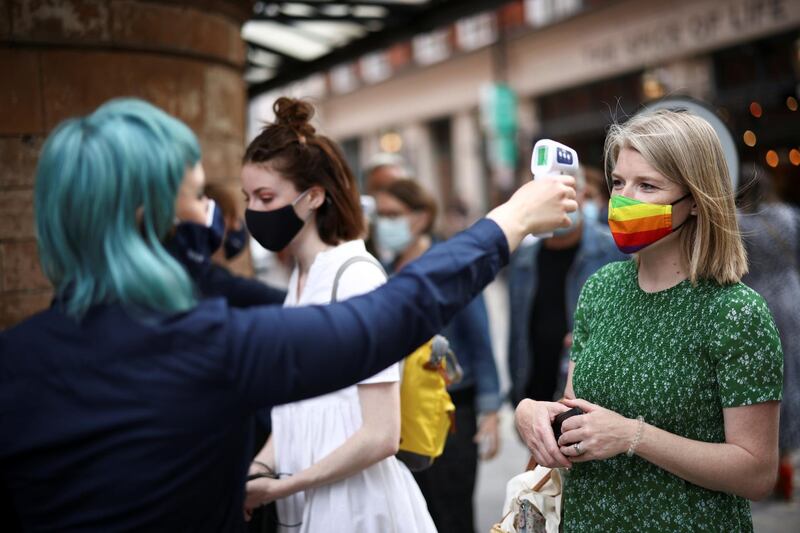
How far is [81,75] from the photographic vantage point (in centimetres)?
341

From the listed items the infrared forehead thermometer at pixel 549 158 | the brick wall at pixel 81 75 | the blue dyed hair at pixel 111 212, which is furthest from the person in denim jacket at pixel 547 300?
the blue dyed hair at pixel 111 212

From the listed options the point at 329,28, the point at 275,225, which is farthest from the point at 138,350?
the point at 329,28

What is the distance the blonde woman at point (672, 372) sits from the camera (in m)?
1.90

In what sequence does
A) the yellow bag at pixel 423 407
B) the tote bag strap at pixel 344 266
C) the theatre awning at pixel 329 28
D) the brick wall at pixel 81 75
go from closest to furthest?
the tote bag strap at pixel 344 266, the yellow bag at pixel 423 407, the brick wall at pixel 81 75, the theatre awning at pixel 329 28

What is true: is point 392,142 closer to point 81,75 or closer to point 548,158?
point 81,75

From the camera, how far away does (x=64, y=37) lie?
11.0ft

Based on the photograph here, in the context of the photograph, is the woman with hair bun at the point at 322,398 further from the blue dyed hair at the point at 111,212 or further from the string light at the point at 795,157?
the string light at the point at 795,157

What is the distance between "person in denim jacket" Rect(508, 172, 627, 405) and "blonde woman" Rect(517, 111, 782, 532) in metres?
2.07

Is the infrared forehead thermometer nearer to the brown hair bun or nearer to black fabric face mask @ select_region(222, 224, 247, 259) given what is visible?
the brown hair bun

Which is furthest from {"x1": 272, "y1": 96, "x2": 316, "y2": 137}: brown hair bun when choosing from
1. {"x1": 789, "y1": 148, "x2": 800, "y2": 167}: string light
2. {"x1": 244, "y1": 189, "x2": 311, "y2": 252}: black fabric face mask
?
{"x1": 789, "y1": 148, "x2": 800, "y2": 167}: string light

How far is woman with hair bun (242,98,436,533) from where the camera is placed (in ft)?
7.24

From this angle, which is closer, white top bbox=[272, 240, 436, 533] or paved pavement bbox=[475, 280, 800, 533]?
white top bbox=[272, 240, 436, 533]

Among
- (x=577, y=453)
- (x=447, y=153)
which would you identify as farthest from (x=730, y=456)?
(x=447, y=153)

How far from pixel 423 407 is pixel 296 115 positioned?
108 centimetres
